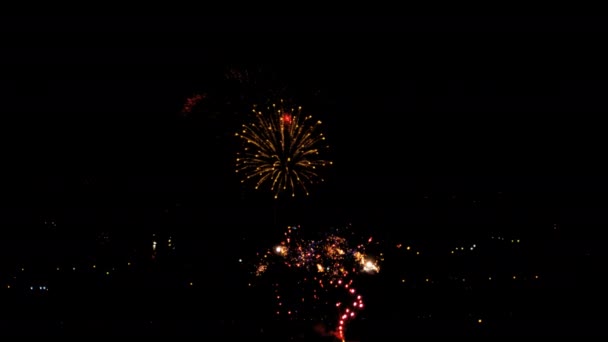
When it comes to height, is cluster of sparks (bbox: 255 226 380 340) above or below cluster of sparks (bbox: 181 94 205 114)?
below

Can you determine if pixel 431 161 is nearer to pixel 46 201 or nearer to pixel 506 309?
pixel 506 309

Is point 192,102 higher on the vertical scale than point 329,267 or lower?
higher

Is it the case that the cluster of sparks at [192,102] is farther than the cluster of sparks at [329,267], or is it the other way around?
the cluster of sparks at [192,102]

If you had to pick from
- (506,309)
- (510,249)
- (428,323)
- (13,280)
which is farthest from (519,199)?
(13,280)

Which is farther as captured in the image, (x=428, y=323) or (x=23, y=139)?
(x=23, y=139)

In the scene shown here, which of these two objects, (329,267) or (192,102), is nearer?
(329,267)

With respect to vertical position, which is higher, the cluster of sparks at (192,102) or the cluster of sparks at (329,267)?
the cluster of sparks at (192,102)

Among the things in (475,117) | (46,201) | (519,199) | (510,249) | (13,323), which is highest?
(475,117)

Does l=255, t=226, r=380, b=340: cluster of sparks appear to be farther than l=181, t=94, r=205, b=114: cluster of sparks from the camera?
No
